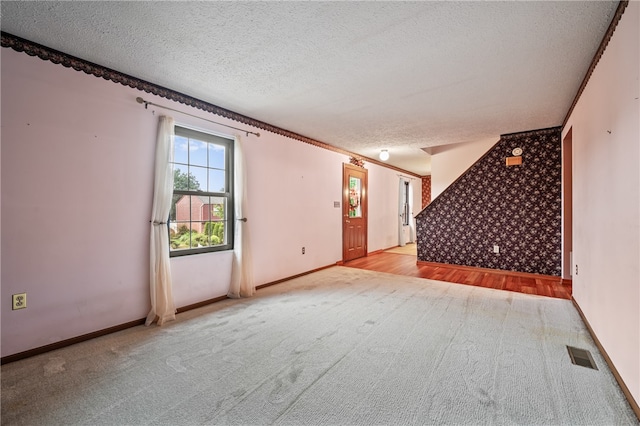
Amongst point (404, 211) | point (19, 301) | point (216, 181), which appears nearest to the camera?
point (19, 301)

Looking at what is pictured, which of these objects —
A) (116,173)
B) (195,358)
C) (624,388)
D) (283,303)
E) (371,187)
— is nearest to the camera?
(624,388)

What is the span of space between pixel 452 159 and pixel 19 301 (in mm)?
6675

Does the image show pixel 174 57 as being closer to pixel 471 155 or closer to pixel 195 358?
pixel 195 358

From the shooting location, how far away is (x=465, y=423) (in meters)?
1.52

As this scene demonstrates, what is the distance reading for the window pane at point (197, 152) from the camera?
3404 millimetres

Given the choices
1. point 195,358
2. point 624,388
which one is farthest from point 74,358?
point 624,388

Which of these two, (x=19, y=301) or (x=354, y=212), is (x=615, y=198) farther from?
(x=354, y=212)

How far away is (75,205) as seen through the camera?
8.11 feet

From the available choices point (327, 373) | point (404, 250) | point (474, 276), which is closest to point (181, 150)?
point (327, 373)

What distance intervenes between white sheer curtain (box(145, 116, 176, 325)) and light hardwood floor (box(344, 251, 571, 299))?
359 cm

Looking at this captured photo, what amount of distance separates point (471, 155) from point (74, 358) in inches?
259

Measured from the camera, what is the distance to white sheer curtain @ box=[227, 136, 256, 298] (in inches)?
146

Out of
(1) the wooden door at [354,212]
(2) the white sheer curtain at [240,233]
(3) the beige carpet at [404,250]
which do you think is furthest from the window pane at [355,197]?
(2) the white sheer curtain at [240,233]

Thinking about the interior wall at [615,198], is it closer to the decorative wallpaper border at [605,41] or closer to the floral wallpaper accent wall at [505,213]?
the decorative wallpaper border at [605,41]
